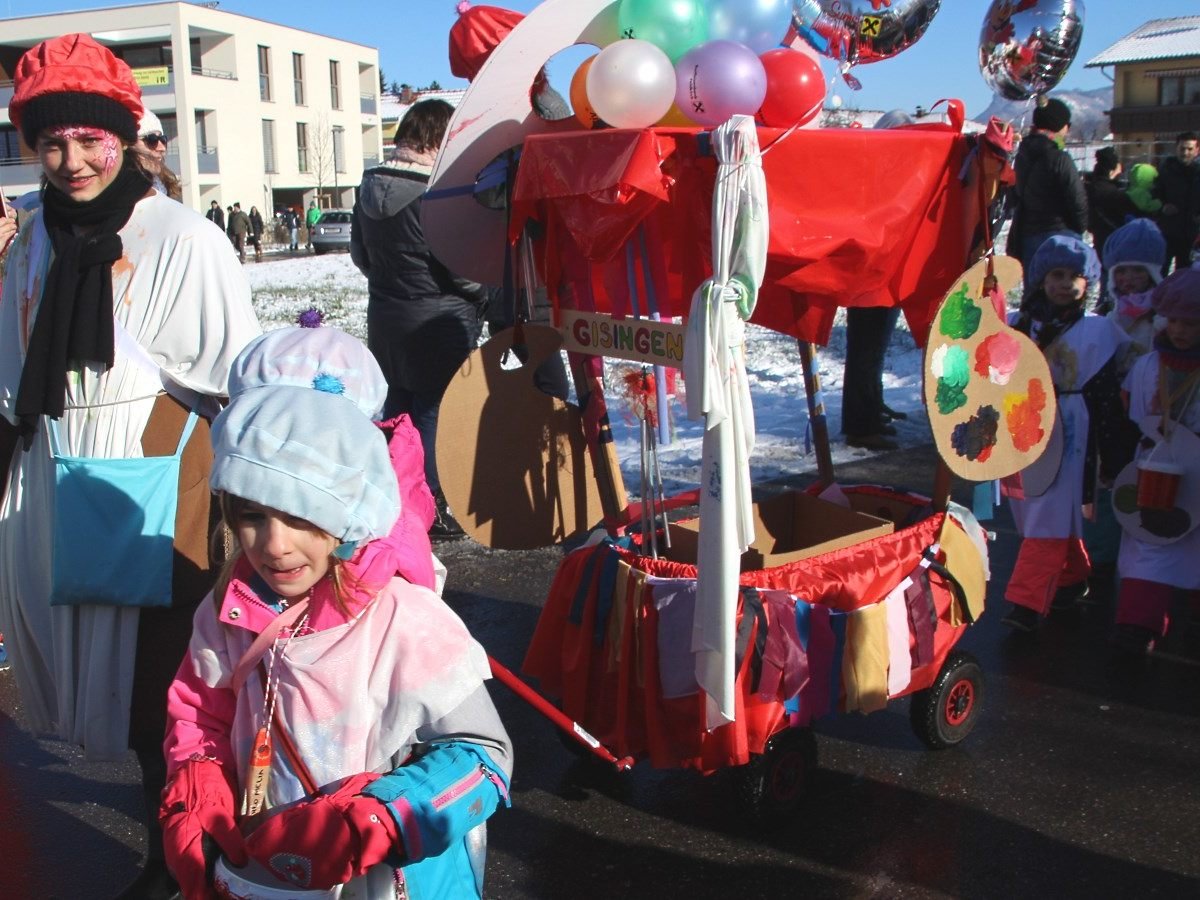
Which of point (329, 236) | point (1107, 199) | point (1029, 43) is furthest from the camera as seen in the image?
point (329, 236)

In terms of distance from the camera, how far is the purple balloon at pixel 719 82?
8.87 feet

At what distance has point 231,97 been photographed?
1828 inches

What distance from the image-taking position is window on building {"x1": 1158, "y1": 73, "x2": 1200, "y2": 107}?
1469 inches

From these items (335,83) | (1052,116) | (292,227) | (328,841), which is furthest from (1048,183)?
(335,83)

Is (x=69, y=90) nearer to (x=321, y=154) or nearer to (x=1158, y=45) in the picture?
(x=1158, y=45)

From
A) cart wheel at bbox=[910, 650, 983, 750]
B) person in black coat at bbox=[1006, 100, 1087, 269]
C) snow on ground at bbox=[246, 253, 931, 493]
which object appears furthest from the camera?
person in black coat at bbox=[1006, 100, 1087, 269]

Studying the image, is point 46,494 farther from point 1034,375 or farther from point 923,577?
point 1034,375

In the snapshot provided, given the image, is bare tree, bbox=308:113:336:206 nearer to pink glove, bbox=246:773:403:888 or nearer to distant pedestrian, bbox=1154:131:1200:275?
distant pedestrian, bbox=1154:131:1200:275

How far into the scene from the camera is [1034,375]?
334 centimetres

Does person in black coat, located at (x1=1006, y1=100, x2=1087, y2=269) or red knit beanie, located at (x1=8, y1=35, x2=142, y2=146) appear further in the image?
person in black coat, located at (x1=1006, y1=100, x2=1087, y2=269)

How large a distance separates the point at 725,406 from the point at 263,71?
166ft

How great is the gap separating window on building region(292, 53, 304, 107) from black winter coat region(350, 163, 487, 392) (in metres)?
49.2

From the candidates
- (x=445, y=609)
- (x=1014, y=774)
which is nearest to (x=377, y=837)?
(x=445, y=609)

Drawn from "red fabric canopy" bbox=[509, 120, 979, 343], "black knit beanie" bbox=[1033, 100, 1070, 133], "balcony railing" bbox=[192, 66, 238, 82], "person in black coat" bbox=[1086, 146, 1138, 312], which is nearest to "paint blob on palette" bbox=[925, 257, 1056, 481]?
"red fabric canopy" bbox=[509, 120, 979, 343]
